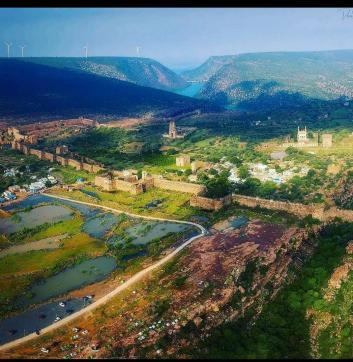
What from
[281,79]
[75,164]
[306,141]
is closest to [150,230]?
[75,164]

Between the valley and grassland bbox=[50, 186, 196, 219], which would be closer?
the valley

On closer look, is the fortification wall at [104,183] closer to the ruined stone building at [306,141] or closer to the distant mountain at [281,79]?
the ruined stone building at [306,141]

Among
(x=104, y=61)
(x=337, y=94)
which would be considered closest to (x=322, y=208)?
(x=337, y=94)

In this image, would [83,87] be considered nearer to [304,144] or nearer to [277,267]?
[304,144]

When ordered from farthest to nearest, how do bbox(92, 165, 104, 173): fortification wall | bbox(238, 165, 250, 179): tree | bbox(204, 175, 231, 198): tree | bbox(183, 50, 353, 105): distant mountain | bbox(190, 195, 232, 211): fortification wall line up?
bbox(183, 50, 353, 105): distant mountain < bbox(92, 165, 104, 173): fortification wall < bbox(238, 165, 250, 179): tree < bbox(204, 175, 231, 198): tree < bbox(190, 195, 232, 211): fortification wall

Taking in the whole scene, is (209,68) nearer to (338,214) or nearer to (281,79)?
(281,79)

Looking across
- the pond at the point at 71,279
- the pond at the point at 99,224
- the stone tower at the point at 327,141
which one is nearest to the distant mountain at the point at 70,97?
the stone tower at the point at 327,141

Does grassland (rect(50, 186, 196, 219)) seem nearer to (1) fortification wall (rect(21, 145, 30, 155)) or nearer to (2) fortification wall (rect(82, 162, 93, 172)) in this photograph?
(2) fortification wall (rect(82, 162, 93, 172))

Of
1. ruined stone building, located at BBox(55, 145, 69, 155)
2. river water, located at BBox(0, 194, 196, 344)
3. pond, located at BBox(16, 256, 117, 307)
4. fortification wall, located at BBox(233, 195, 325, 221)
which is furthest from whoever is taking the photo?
ruined stone building, located at BBox(55, 145, 69, 155)

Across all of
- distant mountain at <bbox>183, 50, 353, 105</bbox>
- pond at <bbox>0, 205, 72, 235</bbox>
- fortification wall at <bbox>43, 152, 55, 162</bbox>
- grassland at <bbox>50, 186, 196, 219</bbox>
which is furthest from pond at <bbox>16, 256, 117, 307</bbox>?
distant mountain at <bbox>183, 50, 353, 105</bbox>
